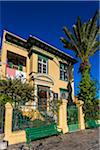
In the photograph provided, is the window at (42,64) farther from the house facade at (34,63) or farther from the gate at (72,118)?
the gate at (72,118)

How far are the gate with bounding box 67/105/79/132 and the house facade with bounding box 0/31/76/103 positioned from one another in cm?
609

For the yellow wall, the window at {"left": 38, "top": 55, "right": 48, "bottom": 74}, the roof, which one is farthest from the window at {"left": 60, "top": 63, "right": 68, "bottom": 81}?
the window at {"left": 38, "top": 55, "right": 48, "bottom": 74}

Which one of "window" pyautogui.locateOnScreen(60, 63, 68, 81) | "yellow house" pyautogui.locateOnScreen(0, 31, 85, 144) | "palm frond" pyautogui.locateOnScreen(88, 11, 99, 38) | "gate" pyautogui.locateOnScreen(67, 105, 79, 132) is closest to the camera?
"gate" pyautogui.locateOnScreen(67, 105, 79, 132)

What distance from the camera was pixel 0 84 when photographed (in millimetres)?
14906

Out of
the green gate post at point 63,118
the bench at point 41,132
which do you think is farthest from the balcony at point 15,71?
the bench at point 41,132

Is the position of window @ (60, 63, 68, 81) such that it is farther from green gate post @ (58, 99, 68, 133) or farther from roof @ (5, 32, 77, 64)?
green gate post @ (58, 99, 68, 133)

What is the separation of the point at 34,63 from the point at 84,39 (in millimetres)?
6254

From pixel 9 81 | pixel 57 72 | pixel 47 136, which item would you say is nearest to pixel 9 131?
pixel 47 136

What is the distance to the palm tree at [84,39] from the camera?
20.3 m

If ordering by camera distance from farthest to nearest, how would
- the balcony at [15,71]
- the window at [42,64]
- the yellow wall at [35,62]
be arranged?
the window at [42,64] → the yellow wall at [35,62] → the balcony at [15,71]

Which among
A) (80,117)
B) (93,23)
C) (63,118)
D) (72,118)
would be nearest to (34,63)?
(93,23)

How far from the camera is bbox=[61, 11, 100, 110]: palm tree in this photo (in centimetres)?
2031

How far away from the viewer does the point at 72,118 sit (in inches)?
551

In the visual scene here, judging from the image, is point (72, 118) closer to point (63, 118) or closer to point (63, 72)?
point (63, 118)
